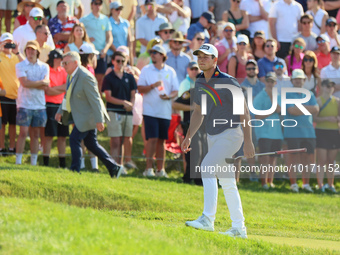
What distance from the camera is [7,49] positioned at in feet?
48.1

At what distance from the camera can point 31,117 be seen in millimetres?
14000

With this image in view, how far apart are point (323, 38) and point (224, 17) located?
2906mm

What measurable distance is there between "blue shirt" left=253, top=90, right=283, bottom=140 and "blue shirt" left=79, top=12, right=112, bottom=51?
4.18 m

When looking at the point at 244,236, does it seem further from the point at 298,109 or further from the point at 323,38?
the point at 323,38

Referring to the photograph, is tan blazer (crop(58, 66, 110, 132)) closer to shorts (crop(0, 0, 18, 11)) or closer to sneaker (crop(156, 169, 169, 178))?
sneaker (crop(156, 169, 169, 178))

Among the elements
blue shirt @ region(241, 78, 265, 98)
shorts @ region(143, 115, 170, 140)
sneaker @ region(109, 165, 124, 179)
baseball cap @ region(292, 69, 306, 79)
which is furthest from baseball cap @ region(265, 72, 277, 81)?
sneaker @ region(109, 165, 124, 179)

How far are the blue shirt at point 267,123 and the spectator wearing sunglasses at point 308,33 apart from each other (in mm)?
3697

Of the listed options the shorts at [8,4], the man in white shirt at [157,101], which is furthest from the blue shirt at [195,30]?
the shorts at [8,4]

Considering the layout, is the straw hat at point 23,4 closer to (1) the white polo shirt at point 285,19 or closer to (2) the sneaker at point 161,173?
(2) the sneaker at point 161,173

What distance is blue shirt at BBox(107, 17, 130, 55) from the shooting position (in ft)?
58.3

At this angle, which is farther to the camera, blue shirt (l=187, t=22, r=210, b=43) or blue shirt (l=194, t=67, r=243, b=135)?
blue shirt (l=187, t=22, r=210, b=43)

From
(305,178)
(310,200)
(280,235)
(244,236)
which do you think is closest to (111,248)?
(244,236)

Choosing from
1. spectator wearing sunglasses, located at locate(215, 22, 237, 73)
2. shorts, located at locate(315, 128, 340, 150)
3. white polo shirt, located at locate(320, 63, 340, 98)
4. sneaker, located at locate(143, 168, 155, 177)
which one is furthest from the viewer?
spectator wearing sunglasses, located at locate(215, 22, 237, 73)

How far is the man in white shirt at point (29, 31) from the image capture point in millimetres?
15953
